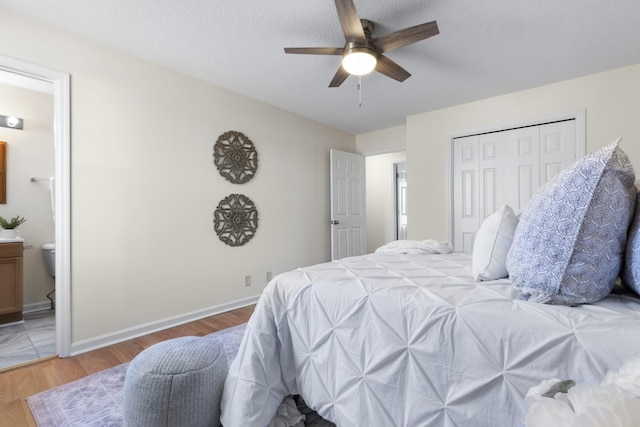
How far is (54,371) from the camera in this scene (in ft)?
6.77

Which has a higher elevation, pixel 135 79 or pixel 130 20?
pixel 130 20

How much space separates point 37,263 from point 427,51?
4.58 meters

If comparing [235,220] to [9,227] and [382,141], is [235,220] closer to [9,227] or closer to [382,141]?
[9,227]

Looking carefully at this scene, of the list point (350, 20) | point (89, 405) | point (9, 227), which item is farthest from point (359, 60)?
point (9, 227)

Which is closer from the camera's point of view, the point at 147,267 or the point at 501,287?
the point at 501,287

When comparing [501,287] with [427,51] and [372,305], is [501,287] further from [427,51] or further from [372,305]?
[427,51]

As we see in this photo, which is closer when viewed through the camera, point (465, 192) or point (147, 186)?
point (147, 186)

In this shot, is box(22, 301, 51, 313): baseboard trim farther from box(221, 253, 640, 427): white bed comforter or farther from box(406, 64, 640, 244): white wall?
box(406, 64, 640, 244): white wall

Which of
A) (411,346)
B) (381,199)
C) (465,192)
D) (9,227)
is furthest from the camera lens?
(381,199)

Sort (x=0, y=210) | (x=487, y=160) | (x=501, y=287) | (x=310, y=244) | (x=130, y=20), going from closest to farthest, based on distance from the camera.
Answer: (x=501, y=287)
(x=130, y=20)
(x=0, y=210)
(x=487, y=160)
(x=310, y=244)

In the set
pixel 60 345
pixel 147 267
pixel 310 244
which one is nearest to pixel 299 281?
pixel 147 267

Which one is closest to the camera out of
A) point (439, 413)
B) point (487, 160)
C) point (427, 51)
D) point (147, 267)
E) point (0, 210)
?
point (439, 413)

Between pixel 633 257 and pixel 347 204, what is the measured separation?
3949 mm

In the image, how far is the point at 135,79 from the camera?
265 cm
